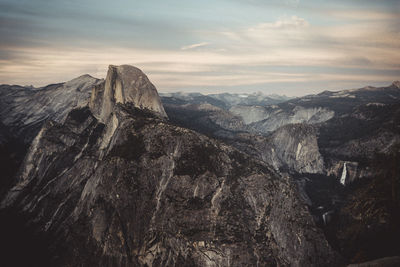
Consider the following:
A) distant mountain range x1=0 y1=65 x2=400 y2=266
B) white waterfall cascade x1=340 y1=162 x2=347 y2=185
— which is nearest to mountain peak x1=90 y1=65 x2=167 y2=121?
distant mountain range x1=0 y1=65 x2=400 y2=266

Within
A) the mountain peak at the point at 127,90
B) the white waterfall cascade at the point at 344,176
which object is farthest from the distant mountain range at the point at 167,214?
the white waterfall cascade at the point at 344,176

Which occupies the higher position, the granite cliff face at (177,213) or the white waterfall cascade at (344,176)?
the granite cliff face at (177,213)

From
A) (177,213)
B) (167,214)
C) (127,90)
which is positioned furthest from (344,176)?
(127,90)

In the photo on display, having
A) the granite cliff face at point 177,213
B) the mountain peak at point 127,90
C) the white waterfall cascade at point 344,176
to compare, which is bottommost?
the white waterfall cascade at point 344,176

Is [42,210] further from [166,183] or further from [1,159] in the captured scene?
[1,159]

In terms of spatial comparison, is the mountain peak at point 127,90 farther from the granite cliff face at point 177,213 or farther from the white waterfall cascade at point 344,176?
the white waterfall cascade at point 344,176

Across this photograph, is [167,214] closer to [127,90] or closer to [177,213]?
[177,213]
